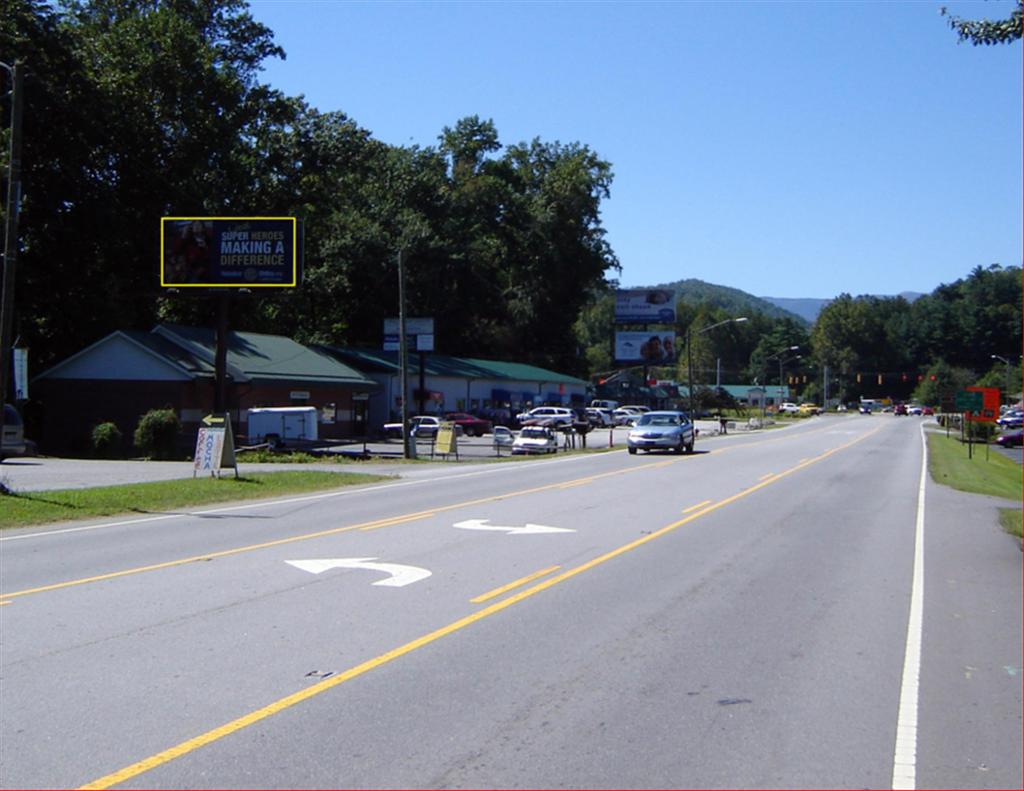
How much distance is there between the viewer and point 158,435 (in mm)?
39312

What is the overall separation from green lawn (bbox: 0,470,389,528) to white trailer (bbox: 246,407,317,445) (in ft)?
59.4

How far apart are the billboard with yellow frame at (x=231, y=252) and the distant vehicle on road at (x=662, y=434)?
553 inches

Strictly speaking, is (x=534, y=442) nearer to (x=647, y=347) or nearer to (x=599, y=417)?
(x=599, y=417)

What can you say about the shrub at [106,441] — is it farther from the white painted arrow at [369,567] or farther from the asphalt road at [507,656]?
the white painted arrow at [369,567]

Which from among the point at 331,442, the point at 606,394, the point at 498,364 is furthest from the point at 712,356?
the point at 331,442

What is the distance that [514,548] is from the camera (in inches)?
583

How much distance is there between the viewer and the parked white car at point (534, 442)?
46.4 metres

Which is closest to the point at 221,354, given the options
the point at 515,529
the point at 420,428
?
the point at 420,428

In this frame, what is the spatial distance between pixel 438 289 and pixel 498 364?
7879mm

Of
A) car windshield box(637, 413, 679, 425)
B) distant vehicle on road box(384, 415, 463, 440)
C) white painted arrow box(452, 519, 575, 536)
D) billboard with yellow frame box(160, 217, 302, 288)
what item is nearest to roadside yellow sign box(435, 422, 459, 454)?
distant vehicle on road box(384, 415, 463, 440)

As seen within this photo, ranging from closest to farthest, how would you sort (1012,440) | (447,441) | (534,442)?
(447,441) < (534,442) < (1012,440)

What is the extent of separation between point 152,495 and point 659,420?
25236mm

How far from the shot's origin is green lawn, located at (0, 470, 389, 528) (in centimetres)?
1898

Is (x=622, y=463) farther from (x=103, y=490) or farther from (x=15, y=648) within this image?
(x=15, y=648)
